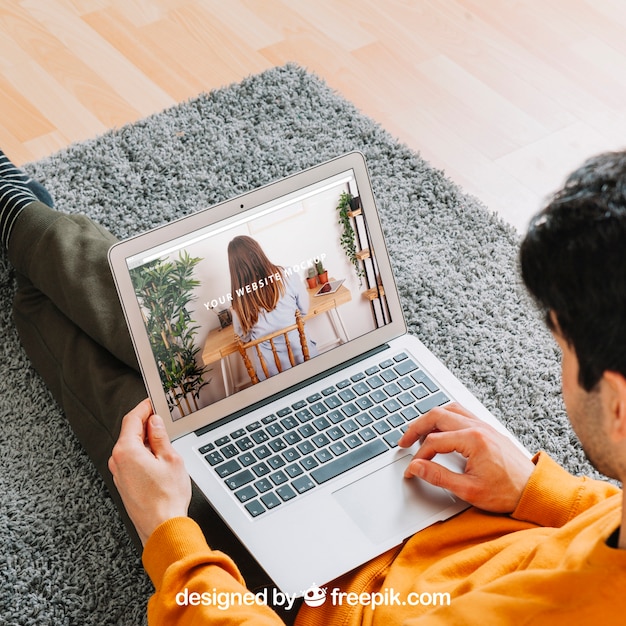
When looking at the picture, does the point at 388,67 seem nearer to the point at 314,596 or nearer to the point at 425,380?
the point at 425,380

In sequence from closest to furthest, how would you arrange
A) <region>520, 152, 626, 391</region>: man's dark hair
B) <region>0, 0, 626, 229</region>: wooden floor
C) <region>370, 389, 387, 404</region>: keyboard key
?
<region>520, 152, 626, 391</region>: man's dark hair → <region>370, 389, 387, 404</region>: keyboard key → <region>0, 0, 626, 229</region>: wooden floor

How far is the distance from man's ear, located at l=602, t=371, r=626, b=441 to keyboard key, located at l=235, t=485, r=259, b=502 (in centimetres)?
49

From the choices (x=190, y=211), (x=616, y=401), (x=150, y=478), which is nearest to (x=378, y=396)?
(x=150, y=478)

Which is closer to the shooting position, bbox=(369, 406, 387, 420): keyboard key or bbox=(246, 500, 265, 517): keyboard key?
bbox=(246, 500, 265, 517): keyboard key

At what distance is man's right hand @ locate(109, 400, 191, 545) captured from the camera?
979 mm

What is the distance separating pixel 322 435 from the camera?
112cm

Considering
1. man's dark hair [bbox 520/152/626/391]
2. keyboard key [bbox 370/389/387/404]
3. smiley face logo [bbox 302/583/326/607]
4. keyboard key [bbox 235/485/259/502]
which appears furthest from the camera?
keyboard key [bbox 370/389/387/404]

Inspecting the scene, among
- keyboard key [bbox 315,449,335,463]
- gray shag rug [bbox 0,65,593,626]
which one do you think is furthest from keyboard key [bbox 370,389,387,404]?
gray shag rug [bbox 0,65,593,626]

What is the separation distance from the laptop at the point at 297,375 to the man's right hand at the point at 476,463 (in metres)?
0.04

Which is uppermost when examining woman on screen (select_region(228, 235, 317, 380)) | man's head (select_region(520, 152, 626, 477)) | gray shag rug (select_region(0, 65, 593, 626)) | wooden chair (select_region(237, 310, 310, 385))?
man's head (select_region(520, 152, 626, 477))

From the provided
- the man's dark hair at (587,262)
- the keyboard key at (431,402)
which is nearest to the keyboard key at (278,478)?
the keyboard key at (431,402)

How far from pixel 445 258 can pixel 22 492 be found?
92 cm

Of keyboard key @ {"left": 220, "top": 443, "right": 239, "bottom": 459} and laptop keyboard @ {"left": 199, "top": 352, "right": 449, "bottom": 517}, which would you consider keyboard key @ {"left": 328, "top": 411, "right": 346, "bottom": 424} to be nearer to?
laptop keyboard @ {"left": 199, "top": 352, "right": 449, "bottom": 517}

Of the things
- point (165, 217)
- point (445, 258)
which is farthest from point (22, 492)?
point (445, 258)
